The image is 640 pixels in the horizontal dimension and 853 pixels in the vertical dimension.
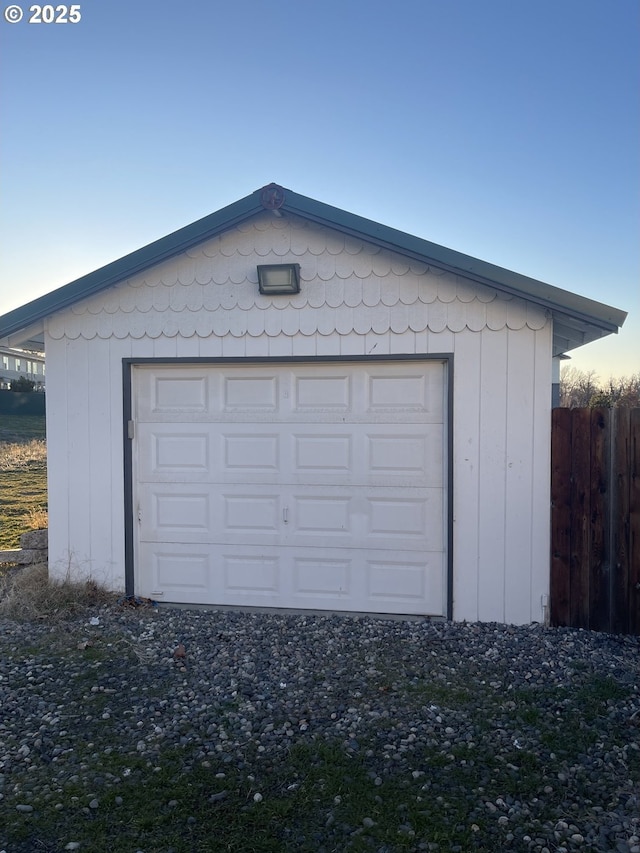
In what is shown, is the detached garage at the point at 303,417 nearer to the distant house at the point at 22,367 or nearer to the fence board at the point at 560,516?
the fence board at the point at 560,516

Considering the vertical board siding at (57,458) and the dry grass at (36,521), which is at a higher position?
the vertical board siding at (57,458)

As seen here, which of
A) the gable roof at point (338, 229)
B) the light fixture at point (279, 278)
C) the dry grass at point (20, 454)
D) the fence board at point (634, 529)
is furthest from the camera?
the dry grass at point (20, 454)

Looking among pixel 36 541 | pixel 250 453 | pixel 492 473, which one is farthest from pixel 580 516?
pixel 36 541

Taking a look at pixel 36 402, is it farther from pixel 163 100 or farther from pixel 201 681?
pixel 201 681

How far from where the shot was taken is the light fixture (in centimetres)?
508

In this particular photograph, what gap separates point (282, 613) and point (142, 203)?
192 inches

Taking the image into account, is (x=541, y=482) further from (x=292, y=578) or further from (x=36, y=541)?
(x=36, y=541)

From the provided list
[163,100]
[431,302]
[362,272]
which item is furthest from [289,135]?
[431,302]

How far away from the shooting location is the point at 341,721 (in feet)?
11.1

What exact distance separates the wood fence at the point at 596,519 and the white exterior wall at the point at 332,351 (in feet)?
0.44

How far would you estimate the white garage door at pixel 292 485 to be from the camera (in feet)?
16.8

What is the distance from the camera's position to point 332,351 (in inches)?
202

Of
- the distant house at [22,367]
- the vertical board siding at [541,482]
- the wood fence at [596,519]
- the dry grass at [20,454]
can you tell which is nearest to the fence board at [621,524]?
the wood fence at [596,519]

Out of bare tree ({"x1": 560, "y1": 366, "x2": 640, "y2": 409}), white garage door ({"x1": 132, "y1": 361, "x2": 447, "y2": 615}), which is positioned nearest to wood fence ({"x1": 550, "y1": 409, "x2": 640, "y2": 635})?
white garage door ({"x1": 132, "y1": 361, "x2": 447, "y2": 615})
